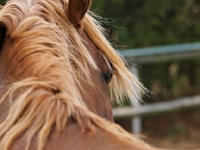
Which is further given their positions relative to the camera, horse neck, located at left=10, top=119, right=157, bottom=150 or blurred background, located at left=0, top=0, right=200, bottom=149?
blurred background, located at left=0, top=0, right=200, bottom=149

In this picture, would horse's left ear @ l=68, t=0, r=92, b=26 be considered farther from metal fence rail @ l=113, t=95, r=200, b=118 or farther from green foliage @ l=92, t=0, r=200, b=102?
green foliage @ l=92, t=0, r=200, b=102

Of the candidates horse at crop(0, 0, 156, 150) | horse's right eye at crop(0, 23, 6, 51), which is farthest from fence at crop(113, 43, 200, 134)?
horse's right eye at crop(0, 23, 6, 51)

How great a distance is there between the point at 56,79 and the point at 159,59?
6.53 m

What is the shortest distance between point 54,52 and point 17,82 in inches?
7.7

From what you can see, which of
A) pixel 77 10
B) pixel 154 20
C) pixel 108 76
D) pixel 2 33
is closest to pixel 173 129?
pixel 154 20

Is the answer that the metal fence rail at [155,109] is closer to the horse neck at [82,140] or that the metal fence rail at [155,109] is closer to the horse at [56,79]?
the horse at [56,79]

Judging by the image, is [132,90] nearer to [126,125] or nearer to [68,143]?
[68,143]

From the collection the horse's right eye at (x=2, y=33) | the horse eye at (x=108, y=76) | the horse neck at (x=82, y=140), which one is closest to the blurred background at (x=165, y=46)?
the horse eye at (x=108, y=76)

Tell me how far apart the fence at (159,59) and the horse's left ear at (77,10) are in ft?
16.8

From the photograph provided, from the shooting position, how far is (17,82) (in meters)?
1.71

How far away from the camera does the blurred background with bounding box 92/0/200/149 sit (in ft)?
28.7

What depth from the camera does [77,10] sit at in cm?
219

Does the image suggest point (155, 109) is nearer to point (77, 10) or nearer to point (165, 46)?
point (165, 46)

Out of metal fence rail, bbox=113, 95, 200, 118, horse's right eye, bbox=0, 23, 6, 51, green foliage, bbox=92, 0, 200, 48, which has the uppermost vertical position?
horse's right eye, bbox=0, 23, 6, 51
